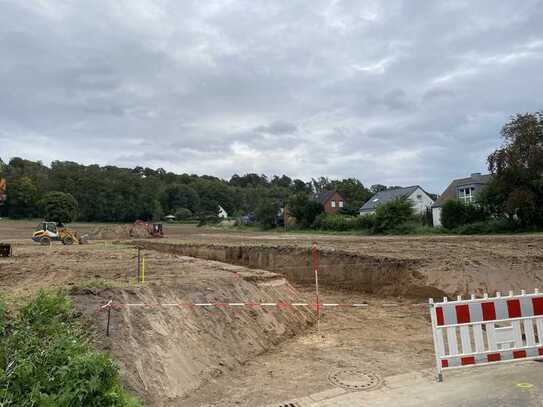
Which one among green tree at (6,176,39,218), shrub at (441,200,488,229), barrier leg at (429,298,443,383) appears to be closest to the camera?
barrier leg at (429,298,443,383)

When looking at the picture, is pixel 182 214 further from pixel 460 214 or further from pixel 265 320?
pixel 265 320

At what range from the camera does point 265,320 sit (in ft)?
31.1

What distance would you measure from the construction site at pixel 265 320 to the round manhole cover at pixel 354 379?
0.02 meters

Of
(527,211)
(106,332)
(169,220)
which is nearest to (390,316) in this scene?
(106,332)

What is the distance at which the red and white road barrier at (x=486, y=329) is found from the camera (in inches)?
233

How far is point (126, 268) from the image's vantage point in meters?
14.1

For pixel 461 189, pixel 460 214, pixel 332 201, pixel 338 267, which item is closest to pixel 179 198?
pixel 332 201

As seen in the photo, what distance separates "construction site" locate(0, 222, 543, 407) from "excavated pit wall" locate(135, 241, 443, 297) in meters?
0.06

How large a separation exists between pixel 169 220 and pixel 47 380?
9415 centimetres

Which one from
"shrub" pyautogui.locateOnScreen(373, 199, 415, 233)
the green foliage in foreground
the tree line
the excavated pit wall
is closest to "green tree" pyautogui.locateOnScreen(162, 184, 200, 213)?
the tree line

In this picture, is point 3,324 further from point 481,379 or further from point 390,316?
point 390,316

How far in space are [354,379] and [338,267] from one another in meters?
10.9

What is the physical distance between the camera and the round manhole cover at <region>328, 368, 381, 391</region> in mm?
6152

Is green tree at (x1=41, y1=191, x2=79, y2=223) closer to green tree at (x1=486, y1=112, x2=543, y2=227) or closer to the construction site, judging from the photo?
the construction site
